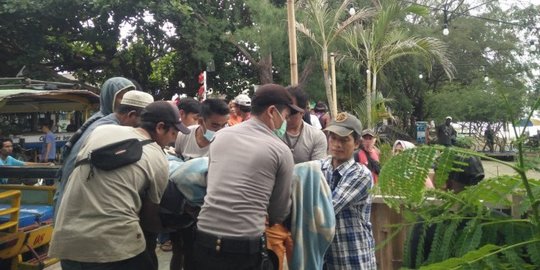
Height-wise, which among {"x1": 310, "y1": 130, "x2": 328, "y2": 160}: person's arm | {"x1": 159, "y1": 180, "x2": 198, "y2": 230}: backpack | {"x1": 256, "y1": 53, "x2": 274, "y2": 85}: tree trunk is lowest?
{"x1": 159, "y1": 180, "x2": 198, "y2": 230}: backpack

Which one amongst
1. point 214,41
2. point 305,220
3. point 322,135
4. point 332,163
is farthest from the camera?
point 214,41

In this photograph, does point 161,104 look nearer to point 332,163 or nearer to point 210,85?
point 332,163

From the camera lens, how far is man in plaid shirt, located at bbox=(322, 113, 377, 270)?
2.91m

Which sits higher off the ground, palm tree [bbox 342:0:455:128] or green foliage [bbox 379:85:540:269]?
palm tree [bbox 342:0:455:128]

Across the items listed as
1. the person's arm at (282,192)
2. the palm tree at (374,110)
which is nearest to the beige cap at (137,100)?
the person's arm at (282,192)

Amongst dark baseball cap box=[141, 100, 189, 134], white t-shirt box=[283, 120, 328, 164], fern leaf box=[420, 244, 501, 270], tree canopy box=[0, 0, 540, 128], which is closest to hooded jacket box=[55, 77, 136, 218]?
dark baseball cap box=[141, 100, 189, 134]

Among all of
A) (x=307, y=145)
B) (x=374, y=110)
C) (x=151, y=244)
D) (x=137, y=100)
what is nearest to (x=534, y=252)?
(x=151, y=244)

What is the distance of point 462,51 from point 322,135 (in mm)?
24999

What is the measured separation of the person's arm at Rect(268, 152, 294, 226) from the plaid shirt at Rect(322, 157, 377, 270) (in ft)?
1.21

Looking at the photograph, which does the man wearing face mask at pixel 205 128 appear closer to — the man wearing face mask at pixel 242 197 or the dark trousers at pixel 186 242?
the dark trousers at pixel 186 242

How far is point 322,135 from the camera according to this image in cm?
426

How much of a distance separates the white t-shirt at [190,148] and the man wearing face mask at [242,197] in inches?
67.0

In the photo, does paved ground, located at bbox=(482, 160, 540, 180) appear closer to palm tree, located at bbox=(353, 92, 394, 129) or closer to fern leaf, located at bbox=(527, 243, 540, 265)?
fern leaf, located at bbox=(527, 243, 540, 265)

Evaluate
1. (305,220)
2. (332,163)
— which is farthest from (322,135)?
(305,220)
